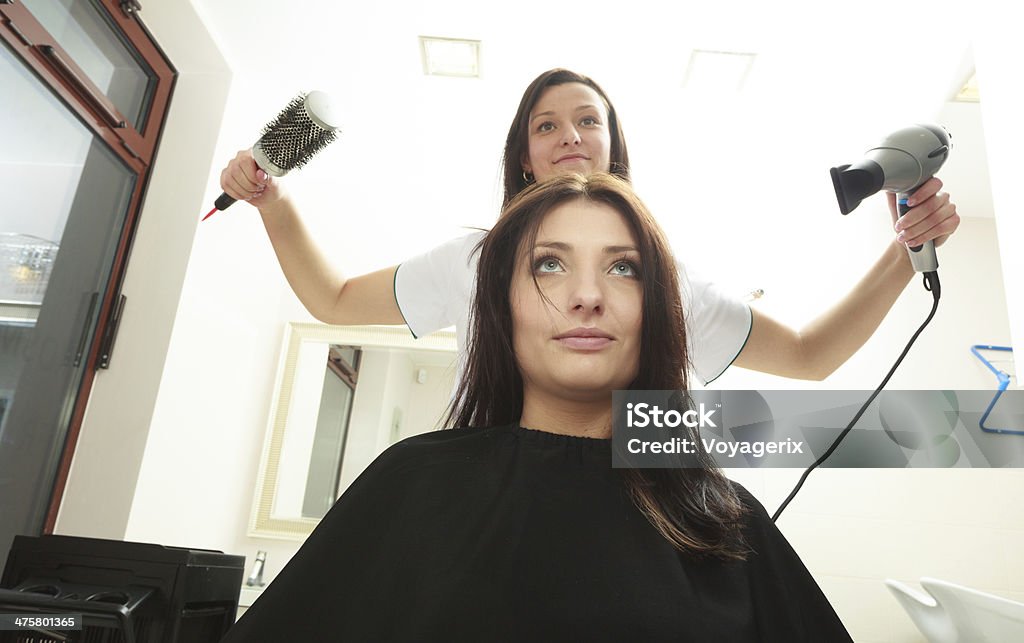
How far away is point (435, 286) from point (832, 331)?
29.9 inches

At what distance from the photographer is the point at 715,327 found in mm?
1256

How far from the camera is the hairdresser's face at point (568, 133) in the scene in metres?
1.31

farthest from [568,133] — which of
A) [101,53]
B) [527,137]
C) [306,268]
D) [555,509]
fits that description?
[101,53]

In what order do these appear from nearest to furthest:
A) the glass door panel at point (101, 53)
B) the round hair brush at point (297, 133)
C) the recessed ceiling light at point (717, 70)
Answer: the round hair brush at point (297, 133) < the glass door panel at point (101, 53) < the recessed ceiling light at point (717, 70)

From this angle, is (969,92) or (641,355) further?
(969,92)

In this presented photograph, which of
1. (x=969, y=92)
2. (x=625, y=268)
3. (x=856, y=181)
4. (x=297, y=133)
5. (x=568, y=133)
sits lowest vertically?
(x=625, y=268)

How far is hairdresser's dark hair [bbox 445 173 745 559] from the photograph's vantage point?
0.85m

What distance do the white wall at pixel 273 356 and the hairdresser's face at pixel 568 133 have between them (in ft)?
5.27

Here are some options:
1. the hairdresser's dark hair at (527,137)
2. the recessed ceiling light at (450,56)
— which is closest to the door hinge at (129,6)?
the recessed ceiling light at (450,56)

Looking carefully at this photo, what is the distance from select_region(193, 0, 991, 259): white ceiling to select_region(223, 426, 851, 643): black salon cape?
135 centimetres

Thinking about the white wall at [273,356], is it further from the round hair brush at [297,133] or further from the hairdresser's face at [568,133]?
the hairdresser's face at [568,133]

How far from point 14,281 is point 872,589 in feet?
10.4

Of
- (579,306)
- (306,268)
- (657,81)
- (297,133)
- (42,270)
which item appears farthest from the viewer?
(657,81)

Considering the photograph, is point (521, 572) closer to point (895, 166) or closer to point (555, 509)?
point (555, 509)
